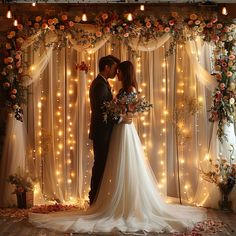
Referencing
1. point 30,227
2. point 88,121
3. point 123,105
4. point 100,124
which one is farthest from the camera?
point 88,121

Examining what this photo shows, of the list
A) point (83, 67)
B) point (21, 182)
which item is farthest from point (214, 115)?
point (21, 182)

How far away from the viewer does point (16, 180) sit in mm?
5457

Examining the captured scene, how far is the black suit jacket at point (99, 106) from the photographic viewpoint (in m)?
5.13

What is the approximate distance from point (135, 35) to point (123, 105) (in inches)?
43.1

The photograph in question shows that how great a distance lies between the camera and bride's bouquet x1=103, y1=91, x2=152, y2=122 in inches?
196

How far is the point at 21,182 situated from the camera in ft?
17.9

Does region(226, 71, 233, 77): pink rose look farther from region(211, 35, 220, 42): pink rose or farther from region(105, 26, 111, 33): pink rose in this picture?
region(105, 26, 111, 33): pink rose

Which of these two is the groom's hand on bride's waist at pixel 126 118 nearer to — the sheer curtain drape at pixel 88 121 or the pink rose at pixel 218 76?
the sheer curtain drape at pixel 88 121

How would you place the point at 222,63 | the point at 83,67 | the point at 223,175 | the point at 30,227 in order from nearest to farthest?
the point at 30,227 < the point at 223,175 < the point at 222,63 < the point at 83,67

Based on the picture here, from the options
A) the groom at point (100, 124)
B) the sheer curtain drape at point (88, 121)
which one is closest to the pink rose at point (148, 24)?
the sheer curtain drape at point (88, 121)

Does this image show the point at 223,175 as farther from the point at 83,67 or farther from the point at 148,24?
the point at 83,67

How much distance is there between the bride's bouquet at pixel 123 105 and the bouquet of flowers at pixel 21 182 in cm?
131

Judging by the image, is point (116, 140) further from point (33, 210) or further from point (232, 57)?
point (232, 57)

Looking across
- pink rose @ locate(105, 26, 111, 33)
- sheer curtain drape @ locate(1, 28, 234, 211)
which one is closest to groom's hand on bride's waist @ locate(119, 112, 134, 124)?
sheer curtain drape @ locate(1, 28, 234, 211)
